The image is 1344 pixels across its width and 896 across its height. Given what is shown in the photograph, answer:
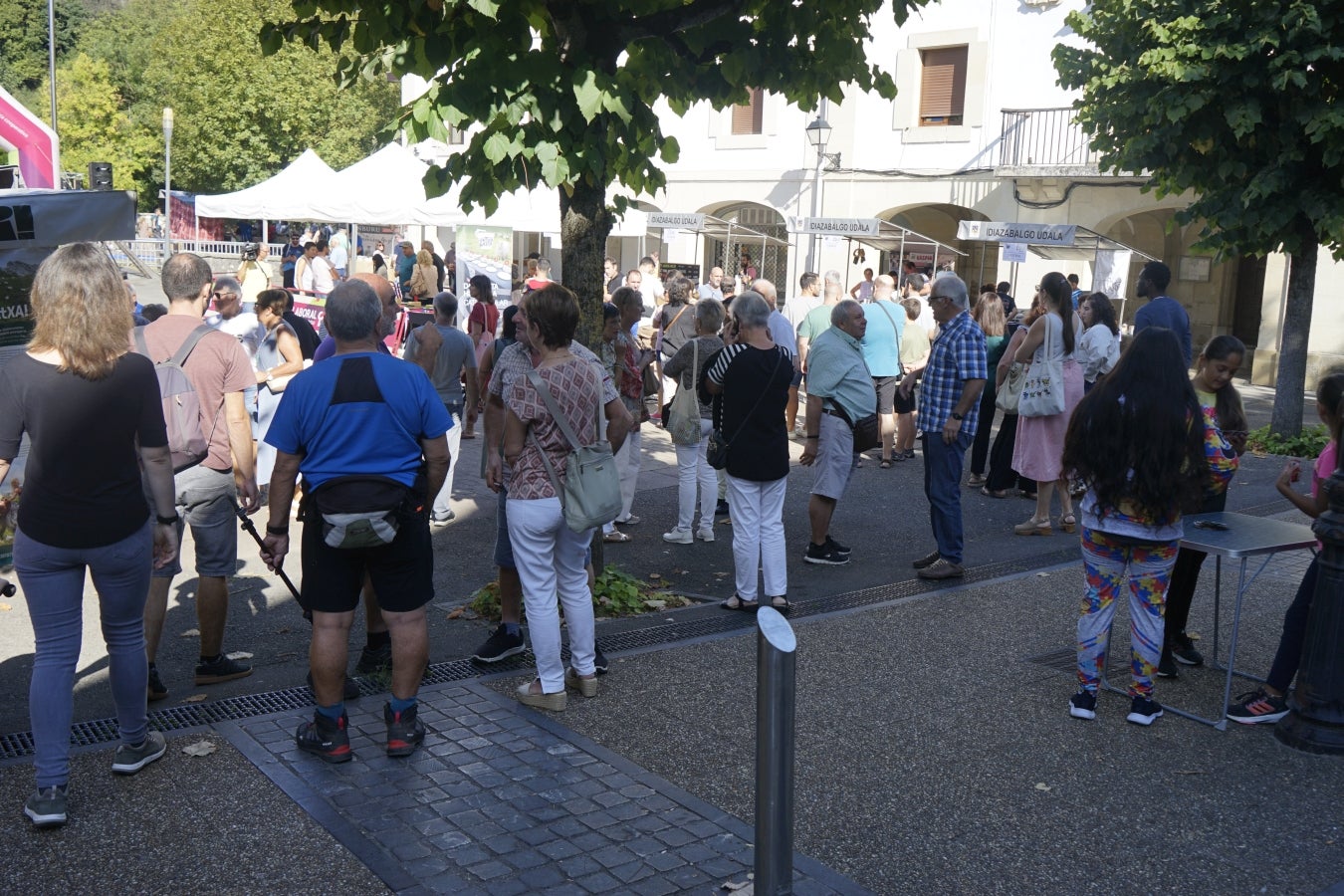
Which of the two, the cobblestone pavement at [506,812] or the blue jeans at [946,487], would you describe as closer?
the cobblestone pavement at [506,812]

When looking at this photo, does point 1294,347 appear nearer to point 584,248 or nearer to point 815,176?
point 584,248

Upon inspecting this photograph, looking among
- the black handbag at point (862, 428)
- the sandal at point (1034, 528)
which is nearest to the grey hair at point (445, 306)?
the black handbag at point (862, 428)

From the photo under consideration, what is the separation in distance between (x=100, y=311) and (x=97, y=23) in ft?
255

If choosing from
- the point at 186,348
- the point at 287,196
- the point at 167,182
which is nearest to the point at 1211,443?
the point at 186,348

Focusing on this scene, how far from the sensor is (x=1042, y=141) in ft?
76.5

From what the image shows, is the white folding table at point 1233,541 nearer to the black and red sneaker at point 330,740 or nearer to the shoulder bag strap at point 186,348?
the black and red sneaker at point 330,740

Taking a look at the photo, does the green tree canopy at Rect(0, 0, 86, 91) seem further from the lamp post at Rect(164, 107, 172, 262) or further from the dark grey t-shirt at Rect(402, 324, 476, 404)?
the dark grey t-shirt at Rect(402, 324, 476, 404)

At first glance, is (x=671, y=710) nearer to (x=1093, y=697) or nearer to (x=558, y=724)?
(x=558, y=724)

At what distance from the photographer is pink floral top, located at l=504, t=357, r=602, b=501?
17.0 ft

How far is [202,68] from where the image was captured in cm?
4872

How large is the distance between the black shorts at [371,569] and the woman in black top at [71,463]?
22.8 inches

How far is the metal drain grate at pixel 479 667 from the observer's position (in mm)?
4988

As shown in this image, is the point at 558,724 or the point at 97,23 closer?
the point at 558,724

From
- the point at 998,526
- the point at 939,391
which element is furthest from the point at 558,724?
the point at 998,526
